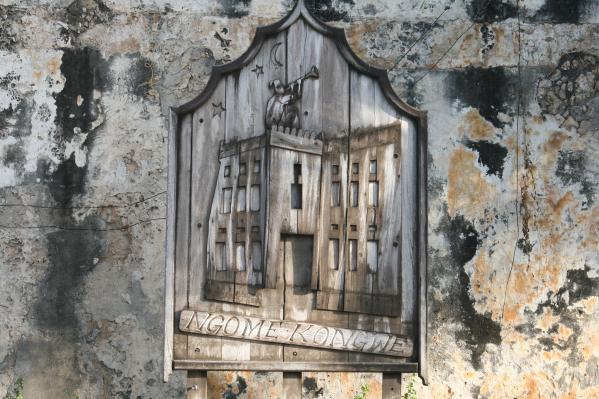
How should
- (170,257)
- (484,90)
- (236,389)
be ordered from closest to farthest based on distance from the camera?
(170,257) < (236,389) < (484,90)

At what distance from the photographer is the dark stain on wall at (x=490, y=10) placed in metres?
4.64

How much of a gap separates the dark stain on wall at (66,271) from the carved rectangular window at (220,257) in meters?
1.43

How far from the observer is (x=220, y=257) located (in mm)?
3336

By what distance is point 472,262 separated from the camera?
455 cm

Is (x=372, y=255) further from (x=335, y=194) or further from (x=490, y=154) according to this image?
(x=490, y=154)

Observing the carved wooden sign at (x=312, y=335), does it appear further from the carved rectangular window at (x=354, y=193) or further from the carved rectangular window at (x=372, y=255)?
the carved rectangular window at (x=354, y=193)

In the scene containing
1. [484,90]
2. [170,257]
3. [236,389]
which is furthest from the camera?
[484,90]

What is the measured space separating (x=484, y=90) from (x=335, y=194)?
5.35ft

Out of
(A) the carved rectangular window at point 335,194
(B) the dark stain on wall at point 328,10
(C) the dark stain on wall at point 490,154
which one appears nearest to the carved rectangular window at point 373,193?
(A) the carved rectangular window at point 335,194

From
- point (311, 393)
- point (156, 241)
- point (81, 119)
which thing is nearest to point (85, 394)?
point (156, 241)

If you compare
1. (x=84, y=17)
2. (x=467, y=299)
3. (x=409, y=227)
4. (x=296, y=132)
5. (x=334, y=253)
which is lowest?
(x=467, y=299)

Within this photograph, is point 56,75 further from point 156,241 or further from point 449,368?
point 449,368

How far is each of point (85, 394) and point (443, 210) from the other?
2198mm

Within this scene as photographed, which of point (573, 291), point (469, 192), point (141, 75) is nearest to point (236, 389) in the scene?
point (469, 192)
